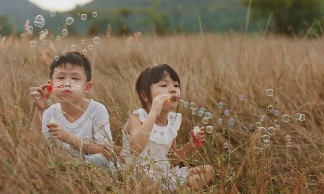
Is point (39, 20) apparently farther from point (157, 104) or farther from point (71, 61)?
point (157, 104)

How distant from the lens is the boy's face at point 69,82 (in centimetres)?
268

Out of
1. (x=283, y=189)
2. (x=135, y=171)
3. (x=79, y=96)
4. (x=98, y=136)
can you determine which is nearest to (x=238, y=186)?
(x=283, y=189)

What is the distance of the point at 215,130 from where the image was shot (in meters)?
3.22

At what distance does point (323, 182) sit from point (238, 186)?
19.5 inches

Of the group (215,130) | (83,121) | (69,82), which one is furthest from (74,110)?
(215,130)

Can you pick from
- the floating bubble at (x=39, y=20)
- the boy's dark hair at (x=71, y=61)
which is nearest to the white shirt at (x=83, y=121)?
the boy's dark hair at (x=71, y=61)

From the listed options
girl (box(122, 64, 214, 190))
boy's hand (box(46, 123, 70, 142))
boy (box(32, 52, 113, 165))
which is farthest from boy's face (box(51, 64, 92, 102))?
girl (box(122, 64, 214, 190))

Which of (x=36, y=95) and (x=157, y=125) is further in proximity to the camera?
(x=157, y=125)

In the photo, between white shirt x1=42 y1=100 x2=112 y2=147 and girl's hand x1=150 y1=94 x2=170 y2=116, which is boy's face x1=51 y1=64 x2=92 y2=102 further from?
girl's hand x1=150 y1=94 x2=170 y2=116

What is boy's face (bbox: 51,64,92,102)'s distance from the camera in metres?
2.68

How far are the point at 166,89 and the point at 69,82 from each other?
601 mm

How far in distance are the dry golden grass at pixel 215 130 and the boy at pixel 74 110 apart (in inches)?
6.0

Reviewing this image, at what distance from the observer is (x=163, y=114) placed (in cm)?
292

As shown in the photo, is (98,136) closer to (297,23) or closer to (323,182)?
(323,182)
